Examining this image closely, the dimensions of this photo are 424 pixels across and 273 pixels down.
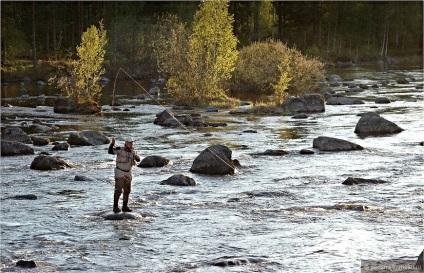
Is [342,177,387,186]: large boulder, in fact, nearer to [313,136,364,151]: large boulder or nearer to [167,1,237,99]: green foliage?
[313,136,364,151]: large boulder

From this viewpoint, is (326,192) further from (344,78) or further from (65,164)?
(344,78)

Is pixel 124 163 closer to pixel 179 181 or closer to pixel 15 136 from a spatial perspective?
pixel 179 181

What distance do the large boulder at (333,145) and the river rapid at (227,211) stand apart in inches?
23.4

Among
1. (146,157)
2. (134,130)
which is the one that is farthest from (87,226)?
(134,130)

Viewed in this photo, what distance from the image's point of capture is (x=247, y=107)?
53.8 metres

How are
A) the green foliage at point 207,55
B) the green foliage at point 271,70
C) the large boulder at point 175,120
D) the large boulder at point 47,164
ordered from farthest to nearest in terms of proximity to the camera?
the green foliage at point 271,70
the green foliage at point 207,55
the large boulder at point 175,120
the large boulder at point 47,164

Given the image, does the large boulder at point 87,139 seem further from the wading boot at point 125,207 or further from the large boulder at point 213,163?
the wading boot at point 125,207

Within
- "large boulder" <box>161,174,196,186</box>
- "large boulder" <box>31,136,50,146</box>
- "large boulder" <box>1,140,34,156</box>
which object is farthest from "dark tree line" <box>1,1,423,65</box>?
"large boulder" <box>161,174,196,186</box>

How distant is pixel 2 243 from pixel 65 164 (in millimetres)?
11107

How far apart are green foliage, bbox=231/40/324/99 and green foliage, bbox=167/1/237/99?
6.38 m

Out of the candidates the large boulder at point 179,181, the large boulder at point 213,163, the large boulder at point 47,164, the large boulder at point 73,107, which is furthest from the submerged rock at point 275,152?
the large boulder at point 73,107

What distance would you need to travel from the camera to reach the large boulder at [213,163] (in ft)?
94.7

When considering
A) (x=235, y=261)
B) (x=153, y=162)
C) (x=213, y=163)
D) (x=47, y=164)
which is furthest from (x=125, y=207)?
(x=153, y=162)

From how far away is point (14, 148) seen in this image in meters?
33.2
